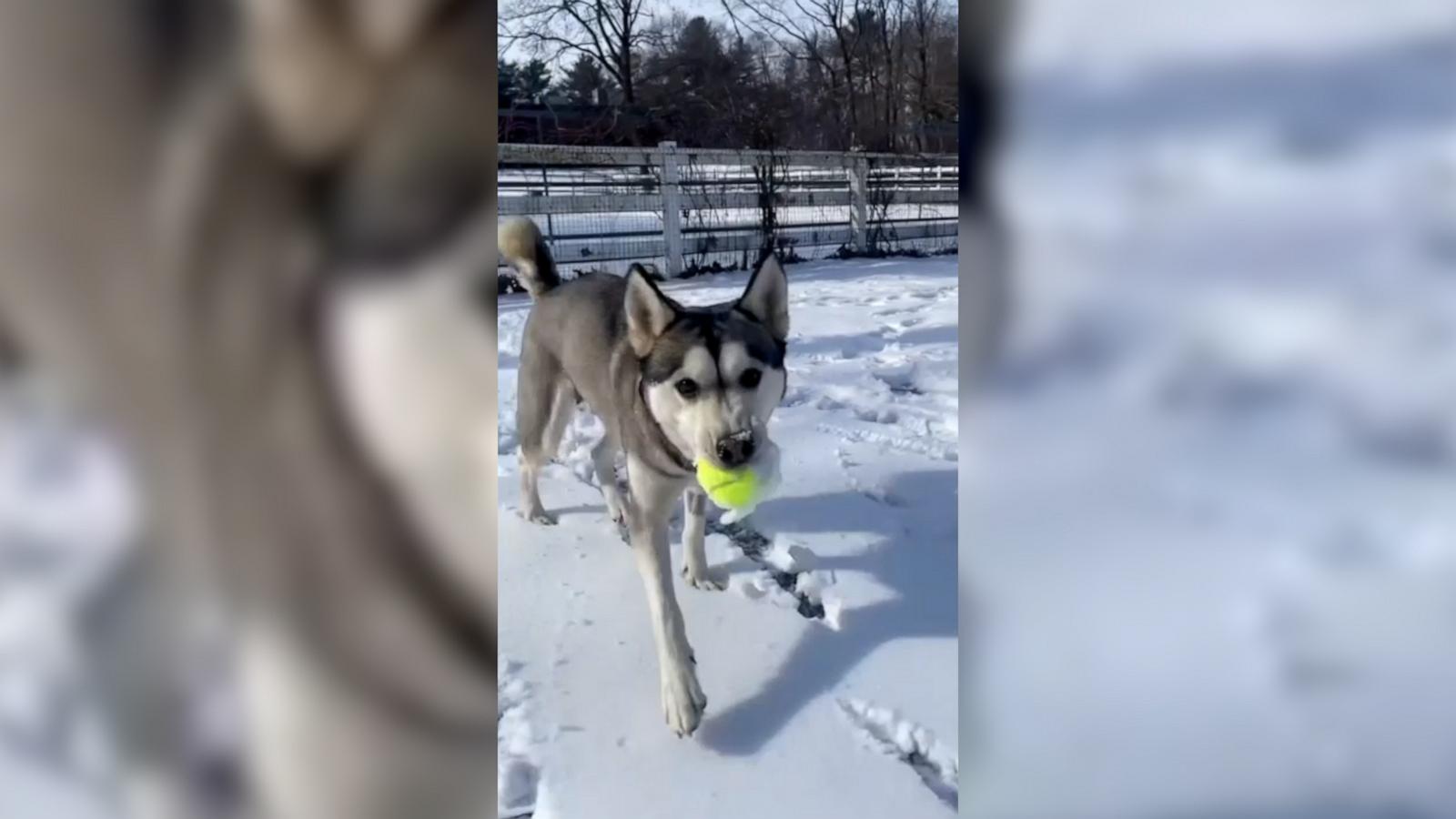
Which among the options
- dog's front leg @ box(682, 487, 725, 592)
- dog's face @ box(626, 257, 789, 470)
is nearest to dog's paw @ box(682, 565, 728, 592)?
dog's front leg @ box(682, 487, 725, 592)

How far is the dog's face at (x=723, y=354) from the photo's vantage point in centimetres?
78

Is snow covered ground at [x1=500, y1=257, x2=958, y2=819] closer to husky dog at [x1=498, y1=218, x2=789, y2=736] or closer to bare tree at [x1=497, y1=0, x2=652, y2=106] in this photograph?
husky dog at [x1=498, y1=218, x2=789, y2=736]

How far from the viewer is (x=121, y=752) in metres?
0.50

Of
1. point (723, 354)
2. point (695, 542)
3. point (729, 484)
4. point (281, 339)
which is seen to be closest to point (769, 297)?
point (723, 354)

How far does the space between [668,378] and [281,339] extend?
436 millimetres

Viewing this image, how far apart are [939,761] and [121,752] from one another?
60cm

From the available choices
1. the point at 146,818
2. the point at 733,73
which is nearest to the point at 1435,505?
the point at 733,73

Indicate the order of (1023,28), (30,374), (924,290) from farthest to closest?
(924,290) < (1023,28) < (30,374)

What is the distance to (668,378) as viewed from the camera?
0.88 m

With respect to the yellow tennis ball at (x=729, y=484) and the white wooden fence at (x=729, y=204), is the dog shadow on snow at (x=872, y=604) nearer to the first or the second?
the yellow tennis ball at (x=729, y=484)

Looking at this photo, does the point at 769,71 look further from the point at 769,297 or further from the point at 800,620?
the point at 800,620

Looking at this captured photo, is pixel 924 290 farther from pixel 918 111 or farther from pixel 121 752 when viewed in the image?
pixel 121 752

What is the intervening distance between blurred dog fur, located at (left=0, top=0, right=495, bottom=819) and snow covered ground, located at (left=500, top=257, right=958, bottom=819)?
0.32ft

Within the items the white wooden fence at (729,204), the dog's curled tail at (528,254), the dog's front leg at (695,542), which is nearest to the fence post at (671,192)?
the white wooden fence at (729,204)
